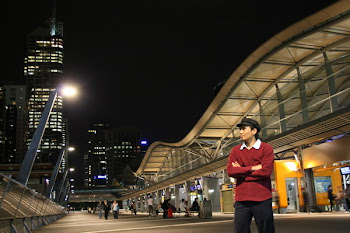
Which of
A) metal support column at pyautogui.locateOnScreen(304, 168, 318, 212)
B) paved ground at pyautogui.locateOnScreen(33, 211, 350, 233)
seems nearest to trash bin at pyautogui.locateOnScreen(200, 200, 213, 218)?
paved ground at pyautogui.locateOnScreen(33, 211, 350, 233)

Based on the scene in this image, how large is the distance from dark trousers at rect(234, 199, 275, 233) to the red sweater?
0.24 feet

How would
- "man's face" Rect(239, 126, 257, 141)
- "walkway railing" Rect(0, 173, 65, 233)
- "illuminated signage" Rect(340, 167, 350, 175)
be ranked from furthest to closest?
"illuminated signage" Rect(340, 167, 350, 175), "walkway railing" Rect(0, 173, 65, 233), "man's face" Rect(239, 126, 257, 141)

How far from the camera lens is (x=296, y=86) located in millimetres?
28781

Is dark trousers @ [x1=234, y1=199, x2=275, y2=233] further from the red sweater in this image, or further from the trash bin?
the trash bin

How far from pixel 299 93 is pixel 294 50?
286 centimetres

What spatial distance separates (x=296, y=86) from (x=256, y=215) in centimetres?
2552

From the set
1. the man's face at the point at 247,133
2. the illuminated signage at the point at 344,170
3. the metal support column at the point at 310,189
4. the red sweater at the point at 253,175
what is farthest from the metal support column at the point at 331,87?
the red sweater at the point at 253,175

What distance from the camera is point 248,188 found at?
180 inches

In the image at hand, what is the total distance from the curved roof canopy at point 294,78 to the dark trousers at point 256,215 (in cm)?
1824

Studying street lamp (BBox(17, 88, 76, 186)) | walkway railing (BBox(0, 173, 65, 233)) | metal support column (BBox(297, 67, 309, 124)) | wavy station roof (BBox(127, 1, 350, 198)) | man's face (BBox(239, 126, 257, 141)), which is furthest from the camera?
metal support column (BBox(297, 67, 309, 124))

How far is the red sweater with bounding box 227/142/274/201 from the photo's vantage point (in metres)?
4.52

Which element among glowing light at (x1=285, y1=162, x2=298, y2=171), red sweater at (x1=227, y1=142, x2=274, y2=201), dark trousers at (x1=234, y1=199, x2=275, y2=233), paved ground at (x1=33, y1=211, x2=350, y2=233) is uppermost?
glowing light at (x1=285, y1=162, x2=298, y2=171)

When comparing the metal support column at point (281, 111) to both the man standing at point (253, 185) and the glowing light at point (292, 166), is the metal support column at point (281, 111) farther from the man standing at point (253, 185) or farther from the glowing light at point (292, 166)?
the man standing at point (253, 185)

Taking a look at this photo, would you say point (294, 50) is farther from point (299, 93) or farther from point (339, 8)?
point (339, 8)
